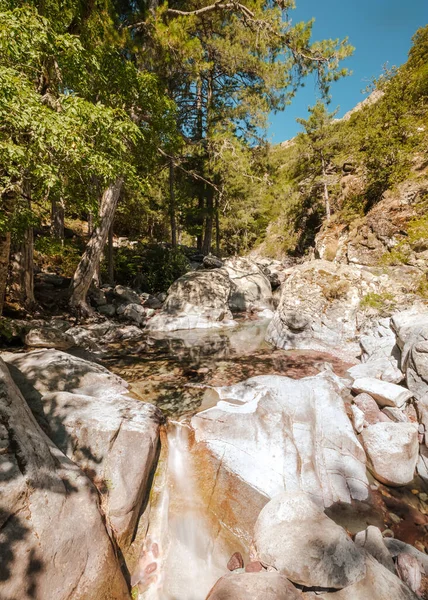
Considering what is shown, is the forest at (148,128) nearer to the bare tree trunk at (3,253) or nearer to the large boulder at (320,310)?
the bare tree trunk at (3,253)

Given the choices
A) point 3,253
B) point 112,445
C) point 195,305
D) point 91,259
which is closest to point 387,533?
point 112,445

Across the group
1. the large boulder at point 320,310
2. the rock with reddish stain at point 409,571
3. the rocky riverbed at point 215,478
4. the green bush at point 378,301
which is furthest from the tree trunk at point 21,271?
the green bush at point 378,301

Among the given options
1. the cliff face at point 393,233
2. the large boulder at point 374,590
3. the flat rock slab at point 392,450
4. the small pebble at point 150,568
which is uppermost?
the cliff face at point 393,233

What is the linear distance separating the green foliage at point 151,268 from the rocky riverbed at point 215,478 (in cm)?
889

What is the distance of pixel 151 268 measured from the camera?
1619cm

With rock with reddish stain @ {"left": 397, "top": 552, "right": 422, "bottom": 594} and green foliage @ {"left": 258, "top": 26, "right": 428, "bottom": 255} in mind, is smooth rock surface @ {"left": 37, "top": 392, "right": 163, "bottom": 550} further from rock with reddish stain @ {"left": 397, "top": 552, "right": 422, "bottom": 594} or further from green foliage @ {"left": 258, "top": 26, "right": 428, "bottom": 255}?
green foliage @ {"left": 258, "top": 26, "right": 428, "bottom": 255}

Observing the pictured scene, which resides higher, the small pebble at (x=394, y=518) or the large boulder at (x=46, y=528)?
the large boulder at (x=46, y=528)

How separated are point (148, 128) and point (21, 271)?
649 centimetres

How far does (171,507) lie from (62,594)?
4.75 feet

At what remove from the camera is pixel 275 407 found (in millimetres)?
4543

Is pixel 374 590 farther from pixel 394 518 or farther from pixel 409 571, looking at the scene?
pixel 394 518

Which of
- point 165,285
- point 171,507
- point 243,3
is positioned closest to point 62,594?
point 171,507

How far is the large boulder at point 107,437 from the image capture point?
306 centimetres

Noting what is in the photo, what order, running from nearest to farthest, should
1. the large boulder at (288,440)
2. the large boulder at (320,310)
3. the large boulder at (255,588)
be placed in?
the large boulder at (255,588), the large boulder at (288,440), the large boulder at (320,310)
